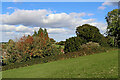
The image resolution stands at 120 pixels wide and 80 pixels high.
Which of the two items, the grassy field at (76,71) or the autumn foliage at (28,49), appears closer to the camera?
the grassy field at (76,71)

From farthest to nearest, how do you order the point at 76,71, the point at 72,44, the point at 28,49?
the point at 72,44 < the point at 28,49 < the point at 76,71

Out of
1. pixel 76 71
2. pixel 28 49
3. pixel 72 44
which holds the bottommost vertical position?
pixel 76 71

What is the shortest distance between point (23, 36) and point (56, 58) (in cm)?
567

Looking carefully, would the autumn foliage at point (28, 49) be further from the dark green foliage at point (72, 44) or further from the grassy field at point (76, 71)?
the grassy field at point (76, 71)

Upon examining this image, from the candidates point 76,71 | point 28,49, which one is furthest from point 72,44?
point 76,71

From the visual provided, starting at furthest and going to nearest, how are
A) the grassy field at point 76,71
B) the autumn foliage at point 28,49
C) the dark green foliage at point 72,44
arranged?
the dark green foliage at point 72,44, the autumn foliage at point 28,49, the grassy field at point 76,71

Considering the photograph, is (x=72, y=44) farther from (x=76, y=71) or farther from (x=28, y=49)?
(x=76, y=71)

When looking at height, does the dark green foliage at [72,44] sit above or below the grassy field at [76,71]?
above

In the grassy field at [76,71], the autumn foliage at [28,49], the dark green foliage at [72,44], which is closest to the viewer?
the grassy field at [76,71]

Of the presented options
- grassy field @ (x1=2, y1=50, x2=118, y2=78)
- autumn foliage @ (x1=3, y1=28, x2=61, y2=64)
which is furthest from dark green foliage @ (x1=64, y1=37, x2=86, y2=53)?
grassy field @ (x1=2, y1=50, x2=118, y2=78)

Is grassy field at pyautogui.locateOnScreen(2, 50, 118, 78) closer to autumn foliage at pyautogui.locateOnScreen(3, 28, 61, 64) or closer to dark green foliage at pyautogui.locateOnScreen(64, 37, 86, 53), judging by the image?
autumn foliage at pyautogui.locateOnScreen(3, 28, 61, 64)

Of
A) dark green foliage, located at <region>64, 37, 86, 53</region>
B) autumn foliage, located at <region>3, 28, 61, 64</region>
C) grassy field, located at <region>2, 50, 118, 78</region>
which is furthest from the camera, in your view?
dark green foliage, located at <region>64, 37, 86, 53</region>

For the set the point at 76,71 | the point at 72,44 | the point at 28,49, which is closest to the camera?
the point at 76,71

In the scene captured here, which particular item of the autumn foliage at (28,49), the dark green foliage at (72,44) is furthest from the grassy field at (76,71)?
the dark green foliage at (72,44)
